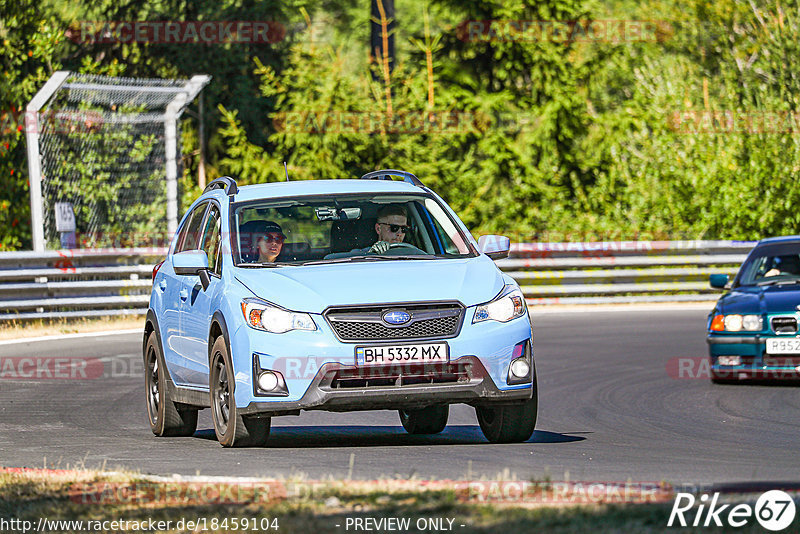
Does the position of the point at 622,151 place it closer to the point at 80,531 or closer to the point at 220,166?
the point at 220,166

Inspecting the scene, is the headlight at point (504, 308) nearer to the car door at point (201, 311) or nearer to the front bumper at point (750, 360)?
the car door at point (201, 311)

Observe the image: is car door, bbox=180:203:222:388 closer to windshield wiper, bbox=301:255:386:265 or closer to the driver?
windshield wiper, bbox=301:255:386:265

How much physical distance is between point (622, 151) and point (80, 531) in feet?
92.0

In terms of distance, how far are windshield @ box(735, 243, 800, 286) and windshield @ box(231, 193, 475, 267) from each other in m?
5.76

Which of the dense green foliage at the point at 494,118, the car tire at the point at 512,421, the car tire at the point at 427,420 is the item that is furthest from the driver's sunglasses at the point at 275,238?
the dense green foliage at the point at 494,118

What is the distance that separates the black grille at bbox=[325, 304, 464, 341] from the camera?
8992 millimetres

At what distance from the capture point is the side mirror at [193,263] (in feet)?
32.7

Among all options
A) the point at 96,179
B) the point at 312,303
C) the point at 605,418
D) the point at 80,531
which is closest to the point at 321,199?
the point at 312,303

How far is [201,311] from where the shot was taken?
32.9 feet

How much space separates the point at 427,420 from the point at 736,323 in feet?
15.1

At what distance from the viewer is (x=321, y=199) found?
1036 centimetres

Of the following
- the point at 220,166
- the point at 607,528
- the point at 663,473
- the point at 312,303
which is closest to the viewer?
the point at 607,528

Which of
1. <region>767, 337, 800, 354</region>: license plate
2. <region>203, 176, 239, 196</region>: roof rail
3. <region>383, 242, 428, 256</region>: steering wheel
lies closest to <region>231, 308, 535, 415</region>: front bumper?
<region>383, 242, 428, 256</region>: steering wheel

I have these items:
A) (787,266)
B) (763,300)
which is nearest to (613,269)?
(787,266)
